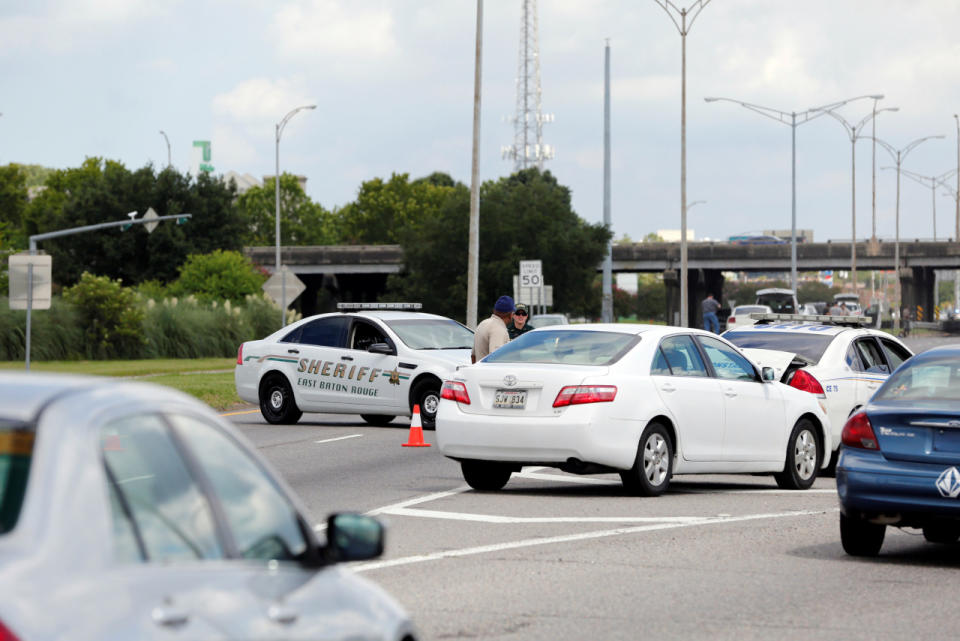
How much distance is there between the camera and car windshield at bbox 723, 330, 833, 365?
666 inches

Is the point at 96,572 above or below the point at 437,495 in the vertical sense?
above

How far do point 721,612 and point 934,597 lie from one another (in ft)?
4.79

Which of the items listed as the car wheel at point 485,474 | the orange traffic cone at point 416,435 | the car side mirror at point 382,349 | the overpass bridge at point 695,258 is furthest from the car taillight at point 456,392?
the overpass bridge at point 695,258

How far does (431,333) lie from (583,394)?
9.89 meters

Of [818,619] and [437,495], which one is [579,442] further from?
[818,619]

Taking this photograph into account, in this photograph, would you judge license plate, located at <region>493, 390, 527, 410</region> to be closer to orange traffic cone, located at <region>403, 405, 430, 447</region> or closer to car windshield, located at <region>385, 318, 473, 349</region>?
orange traffic cone, located at <region>403, 405, 430, 447</region>

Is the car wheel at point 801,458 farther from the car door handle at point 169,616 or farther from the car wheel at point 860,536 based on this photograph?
the car door handle at point 169,616

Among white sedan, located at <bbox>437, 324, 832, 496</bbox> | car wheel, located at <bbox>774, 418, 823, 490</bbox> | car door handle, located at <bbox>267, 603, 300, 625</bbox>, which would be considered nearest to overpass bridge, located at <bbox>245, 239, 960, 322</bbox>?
car wheel, located at <bbox>774, 418, 823, 490</bbox>

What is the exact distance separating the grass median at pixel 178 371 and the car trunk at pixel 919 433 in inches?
677

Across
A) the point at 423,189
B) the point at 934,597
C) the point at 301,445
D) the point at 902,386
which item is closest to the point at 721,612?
the point at 934,597

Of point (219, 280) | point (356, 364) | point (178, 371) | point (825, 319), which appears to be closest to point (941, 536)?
point (825, 319)

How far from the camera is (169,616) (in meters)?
3.27

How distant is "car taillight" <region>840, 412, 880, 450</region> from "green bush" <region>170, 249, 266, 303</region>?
5517 centimetres

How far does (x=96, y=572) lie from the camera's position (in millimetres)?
3182
